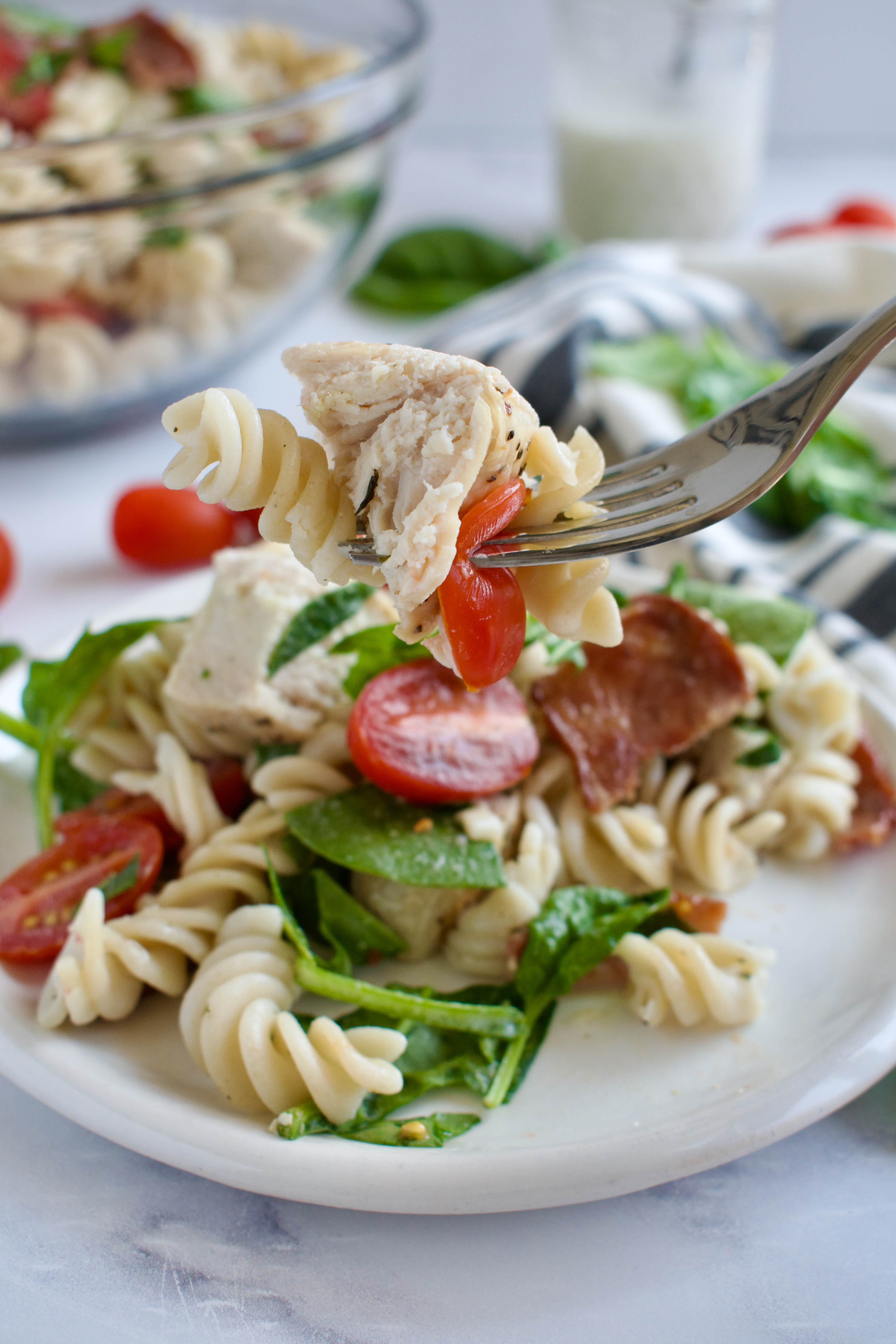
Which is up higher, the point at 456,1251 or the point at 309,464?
the point at 309,464

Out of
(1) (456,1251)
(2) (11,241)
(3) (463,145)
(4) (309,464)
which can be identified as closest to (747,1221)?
(1) (456,1251)

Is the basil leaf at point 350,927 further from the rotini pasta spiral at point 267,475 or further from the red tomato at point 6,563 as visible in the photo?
the red tomato at point 6,563

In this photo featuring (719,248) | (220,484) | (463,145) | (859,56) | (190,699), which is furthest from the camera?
(463,145)

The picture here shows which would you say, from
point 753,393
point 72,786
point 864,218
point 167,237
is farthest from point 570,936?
point 864,218

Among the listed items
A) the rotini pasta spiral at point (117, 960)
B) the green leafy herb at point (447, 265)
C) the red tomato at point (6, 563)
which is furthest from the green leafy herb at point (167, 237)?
the rotini pasta spiral at point (117, 960)

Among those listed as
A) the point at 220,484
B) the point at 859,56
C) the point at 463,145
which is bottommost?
the point at 463,145

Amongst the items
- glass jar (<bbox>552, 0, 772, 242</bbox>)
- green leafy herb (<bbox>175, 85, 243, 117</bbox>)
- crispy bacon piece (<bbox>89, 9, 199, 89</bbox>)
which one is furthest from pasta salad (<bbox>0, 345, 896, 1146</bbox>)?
glass jar (<bbox>552, 0, 772, 242</bbox>)

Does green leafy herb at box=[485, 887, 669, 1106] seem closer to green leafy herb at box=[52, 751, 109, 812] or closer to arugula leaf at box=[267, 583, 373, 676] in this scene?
arugula leaf at box=[267, 583, 373, 676]

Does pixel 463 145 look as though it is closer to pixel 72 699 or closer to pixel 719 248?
pixel 719 248
